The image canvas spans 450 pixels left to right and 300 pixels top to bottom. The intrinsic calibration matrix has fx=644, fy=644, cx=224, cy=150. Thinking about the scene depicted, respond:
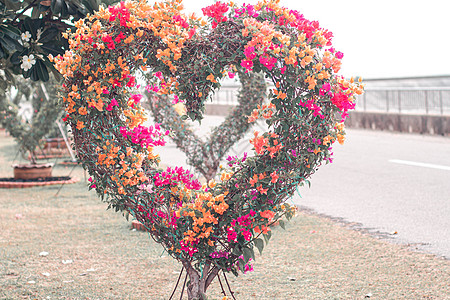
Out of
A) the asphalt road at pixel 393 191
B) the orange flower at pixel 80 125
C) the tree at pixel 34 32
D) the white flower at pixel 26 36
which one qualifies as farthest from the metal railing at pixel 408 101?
the orange flower at pixel 80 125

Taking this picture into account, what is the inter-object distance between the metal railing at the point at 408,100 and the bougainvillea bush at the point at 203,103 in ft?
44.2

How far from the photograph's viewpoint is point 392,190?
9.73 m

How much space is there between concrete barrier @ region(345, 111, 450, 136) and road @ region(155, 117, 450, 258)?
2.65 ft

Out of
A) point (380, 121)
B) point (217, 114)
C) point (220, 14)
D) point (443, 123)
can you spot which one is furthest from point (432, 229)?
point (217, 114)

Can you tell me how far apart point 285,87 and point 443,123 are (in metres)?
13.7

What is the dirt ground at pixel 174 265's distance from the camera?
5.18 metres

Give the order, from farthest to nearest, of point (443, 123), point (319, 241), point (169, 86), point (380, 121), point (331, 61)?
1. point (380, 121)
2. point (443, 123)
3. point (319, 241)
4. point (169, 86)
5. point (331, 61)

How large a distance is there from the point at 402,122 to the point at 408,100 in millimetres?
823

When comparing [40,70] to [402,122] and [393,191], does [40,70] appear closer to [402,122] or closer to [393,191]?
[393,191]

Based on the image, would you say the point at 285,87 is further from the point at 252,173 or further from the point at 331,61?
the point at 252,173

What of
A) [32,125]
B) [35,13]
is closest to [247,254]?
[35,13]

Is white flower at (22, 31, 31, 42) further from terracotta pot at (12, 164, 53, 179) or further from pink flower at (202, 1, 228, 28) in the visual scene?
terracotta pot at (12, 164, 53, 179)

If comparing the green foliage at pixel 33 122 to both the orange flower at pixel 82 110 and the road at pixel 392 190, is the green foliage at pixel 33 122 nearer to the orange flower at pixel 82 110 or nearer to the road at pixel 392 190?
the road at pixel 392 190

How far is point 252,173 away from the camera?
13.2 ft
